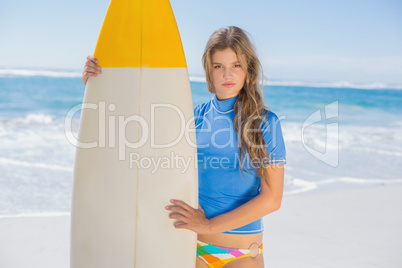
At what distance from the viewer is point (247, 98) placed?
1.54 meters

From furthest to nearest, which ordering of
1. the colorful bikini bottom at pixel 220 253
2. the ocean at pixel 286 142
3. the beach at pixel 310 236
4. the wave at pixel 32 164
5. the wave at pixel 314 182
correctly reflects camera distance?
the wave at pixel 32 164 → the wave at pixel 314 182 → the ocean at pixel 286 142 → the beach at pixel 310 236 → the colorful bikini bottom at pixel 220 253

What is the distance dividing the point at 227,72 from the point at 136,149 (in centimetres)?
43

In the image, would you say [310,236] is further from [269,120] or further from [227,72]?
[227,72]

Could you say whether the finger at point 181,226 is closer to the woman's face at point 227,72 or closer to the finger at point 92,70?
the woman's face at point 227,72

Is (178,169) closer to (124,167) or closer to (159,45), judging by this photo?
(124,167)

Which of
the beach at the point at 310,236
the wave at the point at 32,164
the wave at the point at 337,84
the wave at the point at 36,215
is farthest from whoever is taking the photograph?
the wave at the point at 337,84

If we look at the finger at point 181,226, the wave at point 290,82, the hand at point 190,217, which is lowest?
the finger at point 181,226

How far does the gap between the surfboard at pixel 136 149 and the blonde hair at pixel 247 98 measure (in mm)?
166

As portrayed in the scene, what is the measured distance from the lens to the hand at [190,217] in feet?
4.82

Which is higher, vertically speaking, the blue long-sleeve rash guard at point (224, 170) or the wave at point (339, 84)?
the wave at point (339, 84)

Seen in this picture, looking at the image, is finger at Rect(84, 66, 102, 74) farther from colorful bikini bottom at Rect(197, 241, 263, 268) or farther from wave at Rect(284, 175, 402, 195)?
wave at Rect(284, 175, 402, 195)

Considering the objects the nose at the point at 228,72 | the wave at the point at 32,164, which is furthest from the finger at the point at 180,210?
the wave at the point at 32,164

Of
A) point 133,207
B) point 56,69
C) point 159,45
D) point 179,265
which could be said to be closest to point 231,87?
point 159,45

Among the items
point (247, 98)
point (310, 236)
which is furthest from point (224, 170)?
point (310, 236)
